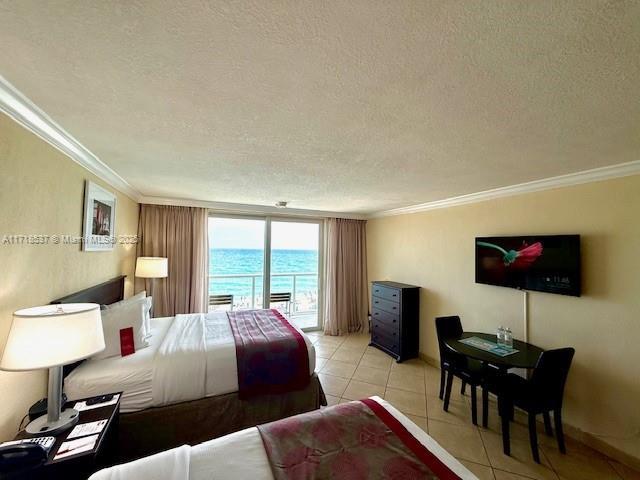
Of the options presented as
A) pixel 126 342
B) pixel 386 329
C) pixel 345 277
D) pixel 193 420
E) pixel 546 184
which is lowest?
pixel 193 420

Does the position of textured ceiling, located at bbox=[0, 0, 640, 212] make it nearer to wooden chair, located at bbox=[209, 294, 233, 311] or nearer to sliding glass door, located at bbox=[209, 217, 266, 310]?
sliding glass door, located at bbox=[209, 217, 266, 310]

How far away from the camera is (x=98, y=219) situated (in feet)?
8.02

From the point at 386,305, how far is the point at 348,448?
9.87ft

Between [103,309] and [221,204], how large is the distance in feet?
7.51

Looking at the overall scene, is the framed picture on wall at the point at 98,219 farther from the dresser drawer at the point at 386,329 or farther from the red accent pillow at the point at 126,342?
the dresser drawer at the point at 386,329

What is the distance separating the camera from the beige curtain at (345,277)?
502 centimetres

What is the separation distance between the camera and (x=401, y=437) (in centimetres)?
141

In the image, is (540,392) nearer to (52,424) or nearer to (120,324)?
(52,424)

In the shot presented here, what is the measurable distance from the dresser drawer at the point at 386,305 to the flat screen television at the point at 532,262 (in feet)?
4.12

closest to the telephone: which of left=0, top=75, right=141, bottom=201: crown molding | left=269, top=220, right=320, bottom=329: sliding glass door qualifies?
left=0, top=75, right=141, bottom=201: crown molding

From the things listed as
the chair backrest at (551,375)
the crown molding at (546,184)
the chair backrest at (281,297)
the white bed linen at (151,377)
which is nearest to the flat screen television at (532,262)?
the crown molding at (546,184)

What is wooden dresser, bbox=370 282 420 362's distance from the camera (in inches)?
153

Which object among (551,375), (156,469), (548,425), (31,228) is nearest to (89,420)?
(156,469)

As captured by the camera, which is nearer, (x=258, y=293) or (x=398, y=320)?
(x=398, y=320)
